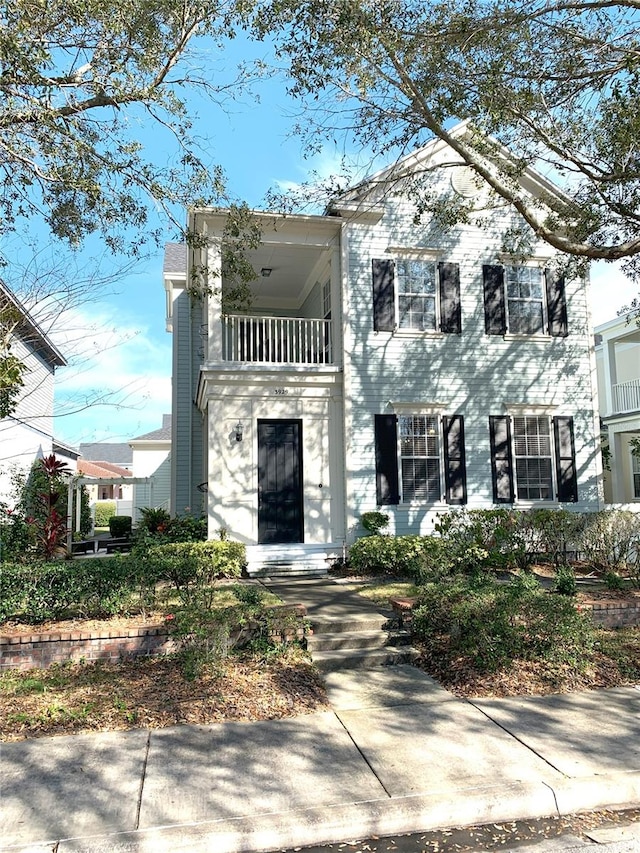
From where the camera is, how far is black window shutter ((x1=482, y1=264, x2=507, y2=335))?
41.9 ft

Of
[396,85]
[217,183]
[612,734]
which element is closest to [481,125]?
[396,85]

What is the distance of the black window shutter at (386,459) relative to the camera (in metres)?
11.7

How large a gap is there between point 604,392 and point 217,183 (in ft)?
66.4

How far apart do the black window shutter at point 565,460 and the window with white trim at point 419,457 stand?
2.71 m

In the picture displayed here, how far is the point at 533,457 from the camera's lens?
12.7m

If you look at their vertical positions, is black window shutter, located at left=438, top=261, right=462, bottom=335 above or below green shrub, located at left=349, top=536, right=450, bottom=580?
above

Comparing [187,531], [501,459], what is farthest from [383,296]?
[187,531]

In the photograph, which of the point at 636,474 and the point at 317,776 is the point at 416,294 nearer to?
the point at 317,776

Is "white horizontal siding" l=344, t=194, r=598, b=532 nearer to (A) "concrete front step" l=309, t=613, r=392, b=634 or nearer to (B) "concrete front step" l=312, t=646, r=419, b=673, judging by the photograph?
(A) "concrete front step" l=309, t=613, r=392, b=634

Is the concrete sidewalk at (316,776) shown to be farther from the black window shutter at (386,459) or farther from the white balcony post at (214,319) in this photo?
the white balcony post at (214,319)

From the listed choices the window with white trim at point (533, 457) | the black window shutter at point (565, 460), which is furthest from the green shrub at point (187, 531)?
the black window shutter at point (565, 460)

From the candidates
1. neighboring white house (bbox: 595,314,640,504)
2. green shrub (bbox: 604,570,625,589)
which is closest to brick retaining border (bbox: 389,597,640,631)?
green shrub (bbox: 604,570,625,589)

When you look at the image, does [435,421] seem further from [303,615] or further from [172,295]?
[172,295]

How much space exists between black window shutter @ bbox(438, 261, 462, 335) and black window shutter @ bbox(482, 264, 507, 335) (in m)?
0.64
